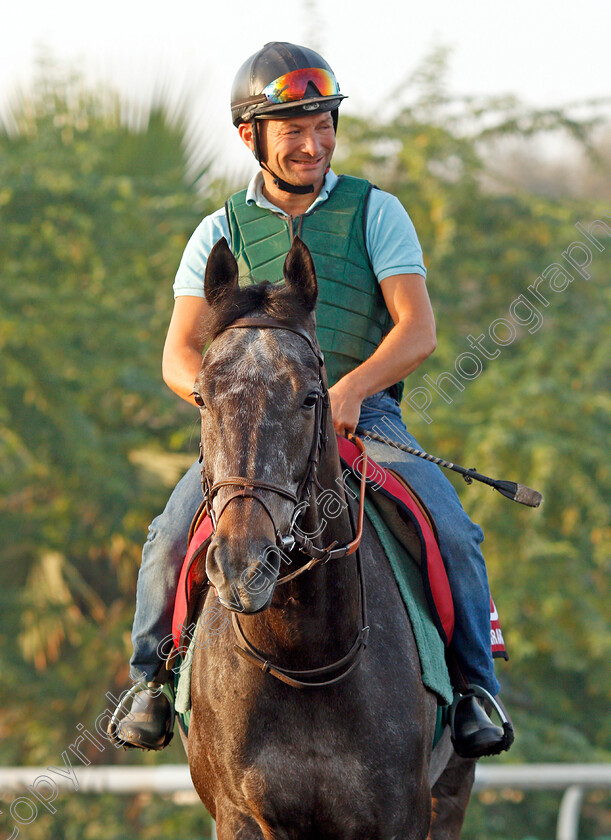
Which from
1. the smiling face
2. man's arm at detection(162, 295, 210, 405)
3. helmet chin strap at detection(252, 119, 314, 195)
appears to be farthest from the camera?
helmet chin strap at detection(252, 119, 314, 195)

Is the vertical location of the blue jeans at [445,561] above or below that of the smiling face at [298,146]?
below

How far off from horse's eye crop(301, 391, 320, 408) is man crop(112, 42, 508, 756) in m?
0.97

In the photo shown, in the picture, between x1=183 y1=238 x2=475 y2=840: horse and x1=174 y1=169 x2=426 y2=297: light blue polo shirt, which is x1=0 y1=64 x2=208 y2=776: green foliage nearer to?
x1=174 y1=169 x2=426 y2=297: light blue polo shirt

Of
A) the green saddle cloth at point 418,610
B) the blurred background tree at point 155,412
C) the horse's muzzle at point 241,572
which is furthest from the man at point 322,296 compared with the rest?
the blurred background tree at point 155,412

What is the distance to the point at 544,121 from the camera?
13.0 m

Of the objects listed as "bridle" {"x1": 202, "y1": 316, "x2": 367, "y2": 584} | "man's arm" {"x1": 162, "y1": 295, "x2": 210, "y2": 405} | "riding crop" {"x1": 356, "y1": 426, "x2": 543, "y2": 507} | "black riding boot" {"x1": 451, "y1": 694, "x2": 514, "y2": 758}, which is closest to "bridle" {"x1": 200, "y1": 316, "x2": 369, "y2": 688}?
"bridle" {"x1": 202, "y1": 316, "x2": 367, "y2": 584}

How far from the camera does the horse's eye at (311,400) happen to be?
2859 mm

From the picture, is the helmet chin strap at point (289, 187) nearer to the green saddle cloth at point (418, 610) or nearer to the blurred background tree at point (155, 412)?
the green saddle cloth at point (418, 610)

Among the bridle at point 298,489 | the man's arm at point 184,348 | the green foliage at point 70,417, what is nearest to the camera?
the bridle at point 298,489

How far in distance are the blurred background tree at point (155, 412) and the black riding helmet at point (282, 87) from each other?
21.8ft

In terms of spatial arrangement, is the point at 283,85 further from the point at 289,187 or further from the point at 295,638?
the point at 295,638

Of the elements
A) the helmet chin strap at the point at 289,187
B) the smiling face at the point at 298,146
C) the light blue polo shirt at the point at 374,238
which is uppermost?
the smiling face at the point at 298,146

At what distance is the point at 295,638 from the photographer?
10.4 feet

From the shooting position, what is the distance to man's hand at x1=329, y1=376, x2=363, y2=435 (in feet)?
11.4
